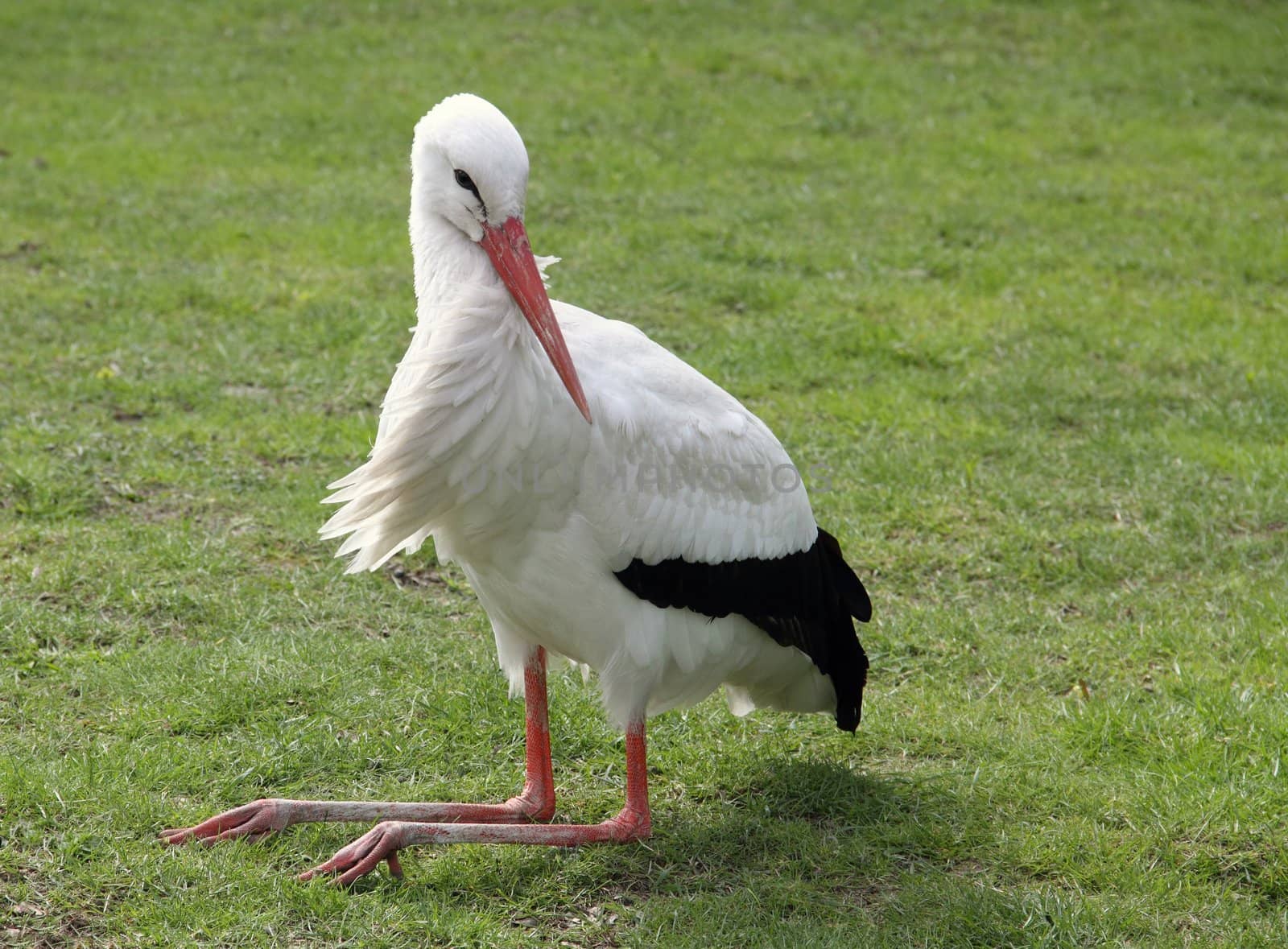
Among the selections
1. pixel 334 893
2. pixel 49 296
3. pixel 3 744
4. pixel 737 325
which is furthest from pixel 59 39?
pixel 334 893

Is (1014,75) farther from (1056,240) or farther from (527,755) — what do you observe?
(527,755)

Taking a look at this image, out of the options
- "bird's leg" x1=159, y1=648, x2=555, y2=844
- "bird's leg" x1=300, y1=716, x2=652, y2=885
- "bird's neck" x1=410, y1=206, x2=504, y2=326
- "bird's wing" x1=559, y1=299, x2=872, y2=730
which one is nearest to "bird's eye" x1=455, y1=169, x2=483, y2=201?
"bird's neck" x1=410, y1=206, x2=504, y2=326

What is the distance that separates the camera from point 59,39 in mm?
12719

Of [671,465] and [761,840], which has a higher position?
[671,465]

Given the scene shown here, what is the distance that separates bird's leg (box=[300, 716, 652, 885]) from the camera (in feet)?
11.4

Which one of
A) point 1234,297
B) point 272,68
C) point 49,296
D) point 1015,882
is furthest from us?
point 272,68

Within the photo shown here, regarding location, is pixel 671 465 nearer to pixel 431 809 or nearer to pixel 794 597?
pixel 794 597

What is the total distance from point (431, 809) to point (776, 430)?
3116 millimetres

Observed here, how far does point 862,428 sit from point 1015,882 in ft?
10.1

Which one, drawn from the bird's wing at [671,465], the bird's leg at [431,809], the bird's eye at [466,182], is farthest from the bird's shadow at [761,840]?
the bird's eye at [466,182]

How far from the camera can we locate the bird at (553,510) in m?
3.35

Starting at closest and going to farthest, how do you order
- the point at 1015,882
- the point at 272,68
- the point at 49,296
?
the point at 1015,882 < the point at 49,296 < the point at 272,68

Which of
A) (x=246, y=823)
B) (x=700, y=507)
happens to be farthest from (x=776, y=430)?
(x=246, y=823)

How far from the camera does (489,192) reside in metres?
3.32
